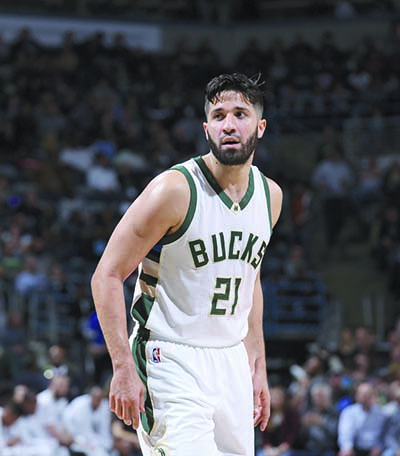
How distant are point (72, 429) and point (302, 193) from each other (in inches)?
316

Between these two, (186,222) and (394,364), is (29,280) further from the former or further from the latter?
(186,222)

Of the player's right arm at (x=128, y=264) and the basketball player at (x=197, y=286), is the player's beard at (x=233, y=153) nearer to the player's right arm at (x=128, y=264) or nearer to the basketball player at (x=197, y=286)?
the basketball player at (x=197, y=286)

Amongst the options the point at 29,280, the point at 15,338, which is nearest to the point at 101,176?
the point at 29,280

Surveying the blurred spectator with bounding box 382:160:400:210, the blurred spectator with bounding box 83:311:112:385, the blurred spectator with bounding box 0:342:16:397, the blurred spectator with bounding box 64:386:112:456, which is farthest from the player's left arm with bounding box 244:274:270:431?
the blurred spectator with bounding box 382:160:400:210

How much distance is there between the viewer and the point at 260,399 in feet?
17.8

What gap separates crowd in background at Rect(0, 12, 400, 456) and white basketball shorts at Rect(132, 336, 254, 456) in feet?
22.1

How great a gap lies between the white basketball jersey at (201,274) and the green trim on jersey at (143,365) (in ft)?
0.08

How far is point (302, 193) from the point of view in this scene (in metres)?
18.7

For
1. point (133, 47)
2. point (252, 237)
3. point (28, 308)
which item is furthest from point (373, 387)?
point (133, 47)

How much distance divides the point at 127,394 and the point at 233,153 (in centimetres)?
122

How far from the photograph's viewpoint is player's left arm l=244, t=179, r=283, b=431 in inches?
214

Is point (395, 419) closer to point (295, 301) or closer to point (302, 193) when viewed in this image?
point (295, 301)

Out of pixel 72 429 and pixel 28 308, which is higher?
pixel 28 308

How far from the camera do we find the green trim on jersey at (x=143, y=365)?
16.2ft
